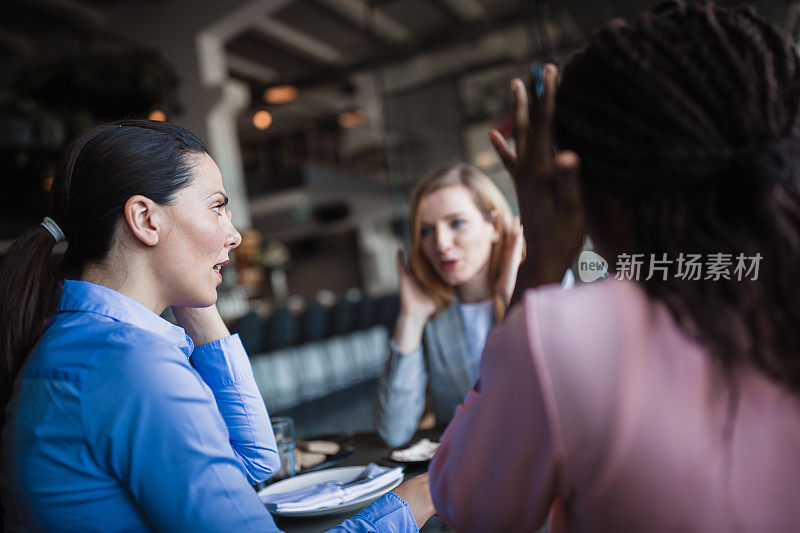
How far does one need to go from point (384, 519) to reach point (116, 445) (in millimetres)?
367

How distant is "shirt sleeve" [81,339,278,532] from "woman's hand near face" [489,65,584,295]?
1.40 feet

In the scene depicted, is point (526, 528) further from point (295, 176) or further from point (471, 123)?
point (295, 176)

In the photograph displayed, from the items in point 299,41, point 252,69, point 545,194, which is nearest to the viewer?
point 545,194

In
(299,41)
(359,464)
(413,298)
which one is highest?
(299,41)

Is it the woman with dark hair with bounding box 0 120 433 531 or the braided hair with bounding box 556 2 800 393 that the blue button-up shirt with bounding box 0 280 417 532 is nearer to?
the woman with dark hair with bounding box 0 120 433 531

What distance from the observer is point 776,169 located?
0.51 metres

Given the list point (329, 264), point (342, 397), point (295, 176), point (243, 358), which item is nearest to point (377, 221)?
point (329, 264)

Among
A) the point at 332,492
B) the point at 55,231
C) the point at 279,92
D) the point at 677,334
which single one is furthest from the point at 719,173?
the point at 279,92

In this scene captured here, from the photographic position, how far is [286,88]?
954 centimetres

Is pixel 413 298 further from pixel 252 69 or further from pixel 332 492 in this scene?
pixel 252 69

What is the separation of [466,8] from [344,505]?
9.64 m

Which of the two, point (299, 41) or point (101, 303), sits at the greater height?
point (299, 41)

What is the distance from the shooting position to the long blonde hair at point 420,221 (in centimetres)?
182

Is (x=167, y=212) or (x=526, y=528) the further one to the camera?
(x=167, y=212)
